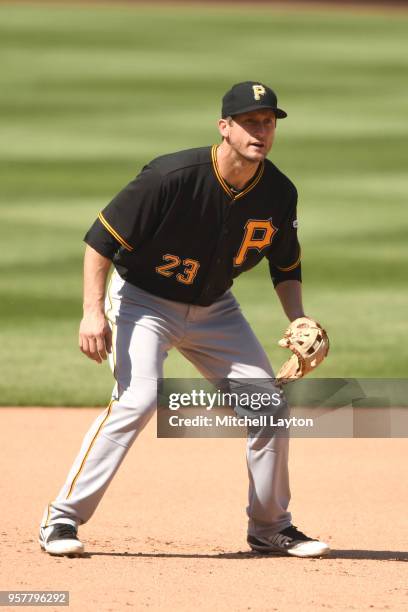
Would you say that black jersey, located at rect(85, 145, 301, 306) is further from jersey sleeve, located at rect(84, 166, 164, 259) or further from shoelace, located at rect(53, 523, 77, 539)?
shoelace, located at rect(53, 523, 77, 539)

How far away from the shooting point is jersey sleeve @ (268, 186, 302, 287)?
203 inches

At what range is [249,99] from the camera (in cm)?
476

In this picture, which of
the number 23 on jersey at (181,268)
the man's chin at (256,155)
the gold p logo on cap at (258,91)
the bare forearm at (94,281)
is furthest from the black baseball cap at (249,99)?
the bare forearm at (94,281)

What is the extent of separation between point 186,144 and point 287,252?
37.0ft

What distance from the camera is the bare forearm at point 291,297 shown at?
207 inches

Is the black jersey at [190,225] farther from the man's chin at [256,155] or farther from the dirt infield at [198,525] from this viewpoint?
the dirt infield at [198,525]

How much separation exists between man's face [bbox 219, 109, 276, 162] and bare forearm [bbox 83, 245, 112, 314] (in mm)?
688

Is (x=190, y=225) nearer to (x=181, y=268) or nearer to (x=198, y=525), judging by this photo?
(x=181, y=268)

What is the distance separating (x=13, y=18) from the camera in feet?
87.8

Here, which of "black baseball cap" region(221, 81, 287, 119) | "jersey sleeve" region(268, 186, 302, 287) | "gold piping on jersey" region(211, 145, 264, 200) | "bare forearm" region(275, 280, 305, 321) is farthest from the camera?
"bare forearm" region(275, 280, 305, 321)

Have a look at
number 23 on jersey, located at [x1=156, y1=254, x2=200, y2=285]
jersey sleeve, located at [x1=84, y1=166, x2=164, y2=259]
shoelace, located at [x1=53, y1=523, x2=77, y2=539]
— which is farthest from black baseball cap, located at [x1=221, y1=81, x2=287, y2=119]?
shoelace, located at [x1=53, y1=523, x2=77, y2=539]

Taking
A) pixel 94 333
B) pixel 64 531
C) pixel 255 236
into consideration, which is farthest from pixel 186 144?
pixel 64 531

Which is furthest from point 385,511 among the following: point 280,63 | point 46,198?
point 280,63

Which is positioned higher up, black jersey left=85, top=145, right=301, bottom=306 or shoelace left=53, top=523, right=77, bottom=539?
black jersey left=85, top=145, right=301, bottom=306
